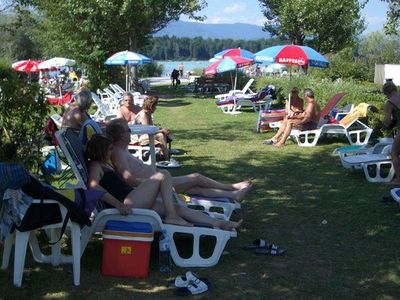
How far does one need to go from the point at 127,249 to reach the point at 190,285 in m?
0.56

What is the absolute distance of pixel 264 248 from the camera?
4.62 meters

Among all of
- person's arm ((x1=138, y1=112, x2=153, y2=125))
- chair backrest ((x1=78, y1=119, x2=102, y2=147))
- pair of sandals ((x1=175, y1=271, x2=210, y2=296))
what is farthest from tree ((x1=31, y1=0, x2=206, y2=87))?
pair of sandals ((x1=175, y1=271, x2=210, y2=296))

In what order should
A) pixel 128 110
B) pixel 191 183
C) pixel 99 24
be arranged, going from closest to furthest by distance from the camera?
pixel 191 183, pixel 128 110, pixel 99 24

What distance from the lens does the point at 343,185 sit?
23.4 feet

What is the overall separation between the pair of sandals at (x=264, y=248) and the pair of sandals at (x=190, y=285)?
813mm

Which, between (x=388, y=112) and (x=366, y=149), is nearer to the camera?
(x=388, y=112)

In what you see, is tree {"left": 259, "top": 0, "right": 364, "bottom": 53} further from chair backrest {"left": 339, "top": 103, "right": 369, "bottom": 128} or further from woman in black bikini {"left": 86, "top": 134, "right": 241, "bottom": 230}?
woman in black bikini {"left": 86, "top": 134, "right": 241, "bottom": 230}

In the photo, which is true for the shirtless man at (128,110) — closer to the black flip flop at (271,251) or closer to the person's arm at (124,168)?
the person's arm at (124,168)

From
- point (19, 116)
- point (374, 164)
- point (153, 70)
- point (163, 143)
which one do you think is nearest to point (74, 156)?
point (19, 116)

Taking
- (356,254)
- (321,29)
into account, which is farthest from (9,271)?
(321,29)

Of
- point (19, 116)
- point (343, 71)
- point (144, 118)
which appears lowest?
point (144, 118)

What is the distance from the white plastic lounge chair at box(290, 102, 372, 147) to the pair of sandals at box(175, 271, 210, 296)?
6.82 m

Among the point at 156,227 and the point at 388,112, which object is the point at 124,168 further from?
the point at 388,112

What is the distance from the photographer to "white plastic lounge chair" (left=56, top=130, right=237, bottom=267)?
4145 mm
